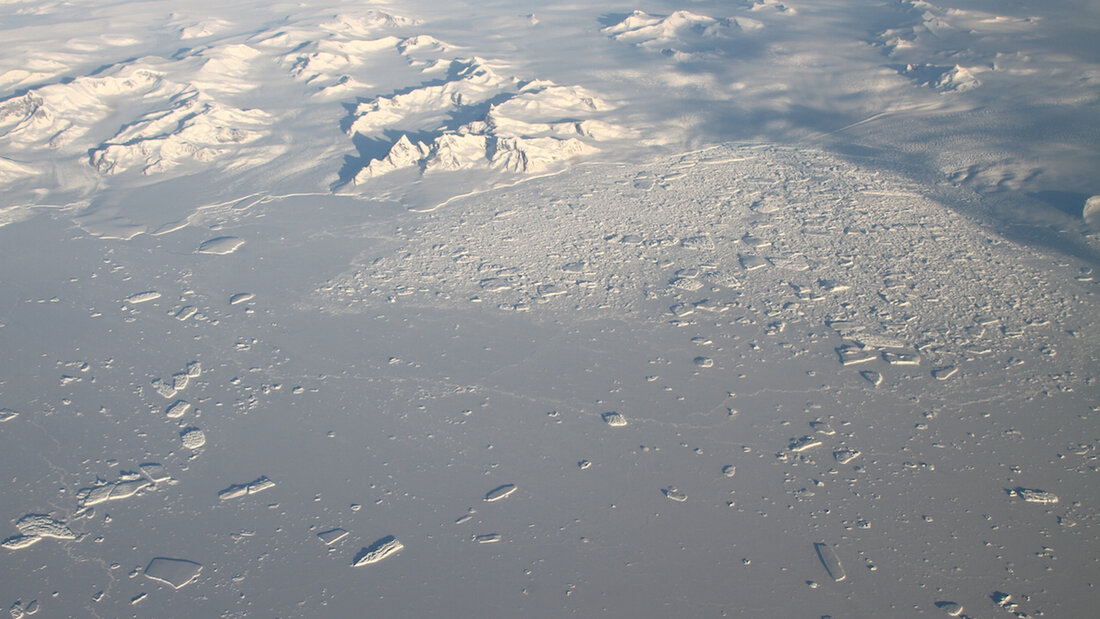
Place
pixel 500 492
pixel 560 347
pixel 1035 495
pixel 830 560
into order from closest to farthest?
pixel 830 560 < pixel 1035 495 < pixel 500 492 < pixel 560 347

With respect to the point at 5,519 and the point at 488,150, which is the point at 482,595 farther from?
the point at 488,150

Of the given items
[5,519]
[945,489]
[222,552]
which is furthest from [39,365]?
[945,489]

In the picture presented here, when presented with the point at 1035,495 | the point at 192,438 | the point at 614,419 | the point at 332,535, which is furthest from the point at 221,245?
the point at 1035,495

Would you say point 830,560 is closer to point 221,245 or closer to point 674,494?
point 674,494

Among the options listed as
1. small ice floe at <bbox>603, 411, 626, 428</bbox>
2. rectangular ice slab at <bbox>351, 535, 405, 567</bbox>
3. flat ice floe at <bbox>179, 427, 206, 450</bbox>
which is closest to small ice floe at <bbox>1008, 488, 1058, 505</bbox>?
small ice floe at <bbox>603, 411, 626, 428</bbox>

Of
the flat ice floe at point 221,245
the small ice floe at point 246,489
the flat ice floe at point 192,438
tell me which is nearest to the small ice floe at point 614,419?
the small ice floe at point 246,489

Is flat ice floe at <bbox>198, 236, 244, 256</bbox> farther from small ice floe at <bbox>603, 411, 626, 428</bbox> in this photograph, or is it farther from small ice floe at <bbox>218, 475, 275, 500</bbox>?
small ice floe at <bbox>603, 411, 626, 428</bbox>

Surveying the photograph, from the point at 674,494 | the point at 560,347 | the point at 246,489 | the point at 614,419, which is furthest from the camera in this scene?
the point at 560,347

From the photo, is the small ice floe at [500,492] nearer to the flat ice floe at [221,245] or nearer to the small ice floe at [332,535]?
the small ice floe at [332,535]
